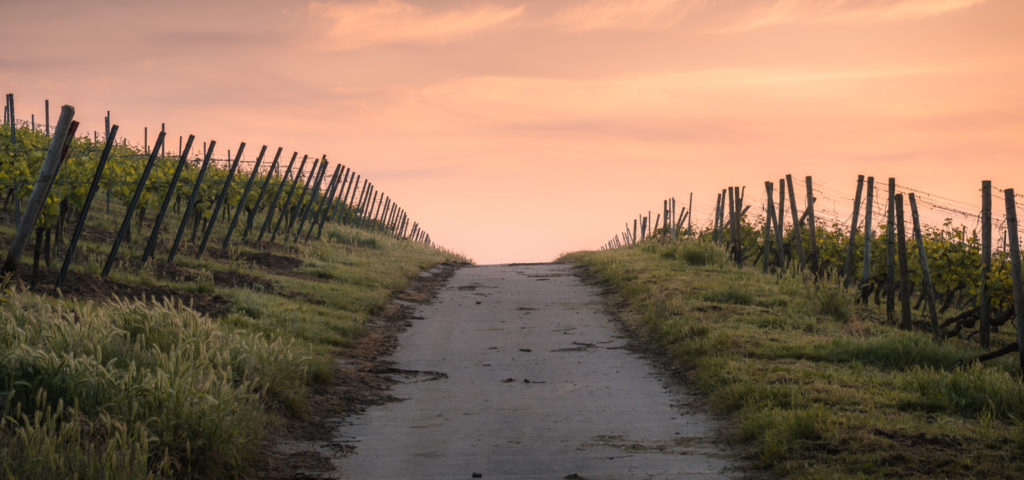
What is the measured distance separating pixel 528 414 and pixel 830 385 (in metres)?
3.11

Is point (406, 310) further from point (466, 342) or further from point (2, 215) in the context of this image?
point (2, 215)

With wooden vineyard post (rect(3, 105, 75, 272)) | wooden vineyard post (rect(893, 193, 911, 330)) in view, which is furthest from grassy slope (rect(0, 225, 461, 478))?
wooden vineyard post (rect(893, 193, 911, 330))

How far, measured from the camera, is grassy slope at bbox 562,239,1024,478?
669 centimetres

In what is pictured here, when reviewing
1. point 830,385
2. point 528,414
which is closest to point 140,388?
point 528,414

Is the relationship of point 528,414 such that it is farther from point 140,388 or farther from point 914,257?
point 914,257

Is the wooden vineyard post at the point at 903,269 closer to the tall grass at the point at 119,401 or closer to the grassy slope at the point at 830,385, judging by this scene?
the grassy slope at the point at 830,385

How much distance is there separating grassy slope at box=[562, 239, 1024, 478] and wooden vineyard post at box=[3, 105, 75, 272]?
7.20 meters

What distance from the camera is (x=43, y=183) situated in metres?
9.36

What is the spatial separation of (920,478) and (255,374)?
225 inches

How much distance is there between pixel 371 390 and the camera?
1000cm

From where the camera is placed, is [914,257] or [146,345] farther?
[914,257]

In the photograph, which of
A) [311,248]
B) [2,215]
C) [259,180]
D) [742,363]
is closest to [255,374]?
[742,363]

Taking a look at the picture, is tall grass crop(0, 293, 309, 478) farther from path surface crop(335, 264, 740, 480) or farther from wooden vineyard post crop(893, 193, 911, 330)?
wooden vineyard post crop(893, 193, 911, 330)

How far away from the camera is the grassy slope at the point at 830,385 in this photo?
6.69 meters
